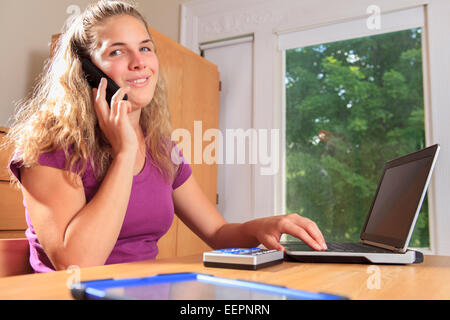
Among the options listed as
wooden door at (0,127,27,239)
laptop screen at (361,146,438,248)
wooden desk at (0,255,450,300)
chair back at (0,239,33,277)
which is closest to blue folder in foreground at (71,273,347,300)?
wooden desk at (0,255,450,300)

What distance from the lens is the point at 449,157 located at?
87.5 inches

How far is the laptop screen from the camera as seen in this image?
0.80 meters

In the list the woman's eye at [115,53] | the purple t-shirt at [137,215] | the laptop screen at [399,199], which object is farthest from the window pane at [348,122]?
the woman's eye at [115,53]

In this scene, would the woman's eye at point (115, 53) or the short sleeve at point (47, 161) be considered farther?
the woman's eye at point (115, 53)

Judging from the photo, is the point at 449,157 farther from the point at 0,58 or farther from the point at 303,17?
the point at 0,58

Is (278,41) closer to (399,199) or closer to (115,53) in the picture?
(115,53)

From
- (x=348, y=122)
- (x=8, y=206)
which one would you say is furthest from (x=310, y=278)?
(x=348, y=122)

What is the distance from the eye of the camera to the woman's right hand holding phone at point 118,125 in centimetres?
98

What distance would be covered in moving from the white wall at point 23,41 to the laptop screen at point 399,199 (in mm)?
1931

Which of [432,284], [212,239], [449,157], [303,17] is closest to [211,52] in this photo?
[303,17]

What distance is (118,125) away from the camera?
99cm

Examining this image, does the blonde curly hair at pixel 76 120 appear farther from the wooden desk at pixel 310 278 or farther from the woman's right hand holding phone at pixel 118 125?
the wooden desk at pixel 310 278

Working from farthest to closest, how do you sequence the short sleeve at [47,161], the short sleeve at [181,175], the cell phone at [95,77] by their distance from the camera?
the short sleeve at [181,175], the cell phone at [95,77], the short sleeve at [47,161]

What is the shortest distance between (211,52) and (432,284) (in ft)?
9.01
